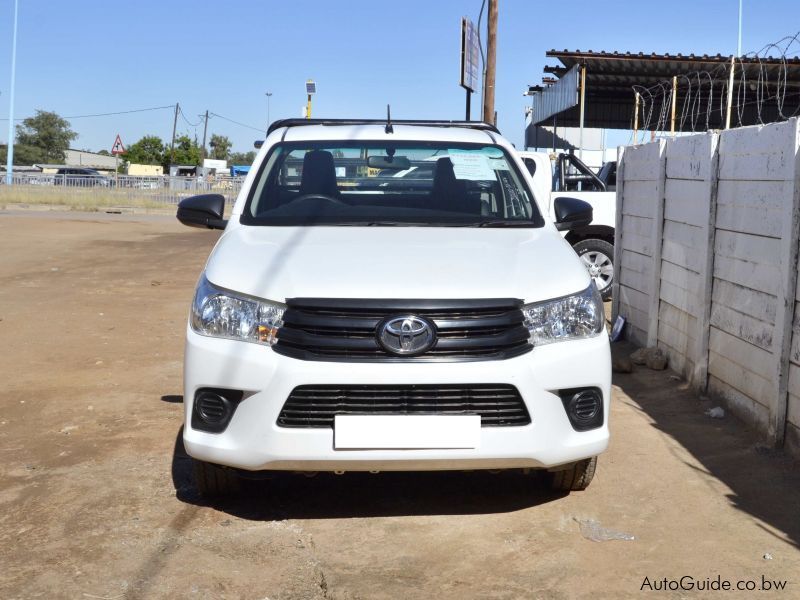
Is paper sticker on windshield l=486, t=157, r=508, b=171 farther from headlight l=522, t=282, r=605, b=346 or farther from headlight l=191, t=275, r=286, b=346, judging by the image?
headlight l=191, t=275, r=286, b=346

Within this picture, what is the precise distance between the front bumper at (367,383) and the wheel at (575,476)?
0.45 m

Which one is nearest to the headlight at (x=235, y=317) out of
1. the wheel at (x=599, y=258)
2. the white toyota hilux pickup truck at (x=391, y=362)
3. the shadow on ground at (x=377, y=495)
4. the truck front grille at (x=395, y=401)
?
the white toyota hilux pickup truck at (x=391, y=362)

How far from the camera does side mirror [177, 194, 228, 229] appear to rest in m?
5.46

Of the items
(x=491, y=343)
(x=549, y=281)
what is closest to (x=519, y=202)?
(x=549, y=281)

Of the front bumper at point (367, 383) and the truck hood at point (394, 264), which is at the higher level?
the truck hood at point (394, 264)

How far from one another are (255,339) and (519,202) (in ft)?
6.47

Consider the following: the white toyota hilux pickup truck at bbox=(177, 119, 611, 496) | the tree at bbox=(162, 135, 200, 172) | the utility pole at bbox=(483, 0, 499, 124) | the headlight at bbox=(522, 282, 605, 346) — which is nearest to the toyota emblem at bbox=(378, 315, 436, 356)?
the white toyota hilux pickup truck at bbox=(177, 119, 611, 496)

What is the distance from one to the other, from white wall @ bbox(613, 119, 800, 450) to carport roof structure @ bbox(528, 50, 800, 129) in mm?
7973

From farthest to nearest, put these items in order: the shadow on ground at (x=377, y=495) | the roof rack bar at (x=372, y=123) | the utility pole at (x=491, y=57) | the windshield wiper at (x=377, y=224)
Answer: the utility pole at (x=491, y=57) < the roof rack bar at (x=372, y=123) < the windshield wiper at (x=377, y=224) < the shadow on ground at (x=377, y=495)

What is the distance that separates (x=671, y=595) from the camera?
3.62 metres

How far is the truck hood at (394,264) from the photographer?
406 centimetres

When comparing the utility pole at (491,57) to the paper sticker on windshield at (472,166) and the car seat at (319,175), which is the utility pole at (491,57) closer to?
the paper sticker on windshield at (472,166)

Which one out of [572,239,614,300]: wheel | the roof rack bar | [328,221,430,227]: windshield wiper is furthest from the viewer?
[572,239,614,300]: wheel

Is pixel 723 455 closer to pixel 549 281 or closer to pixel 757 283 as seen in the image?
pixel 757 283
